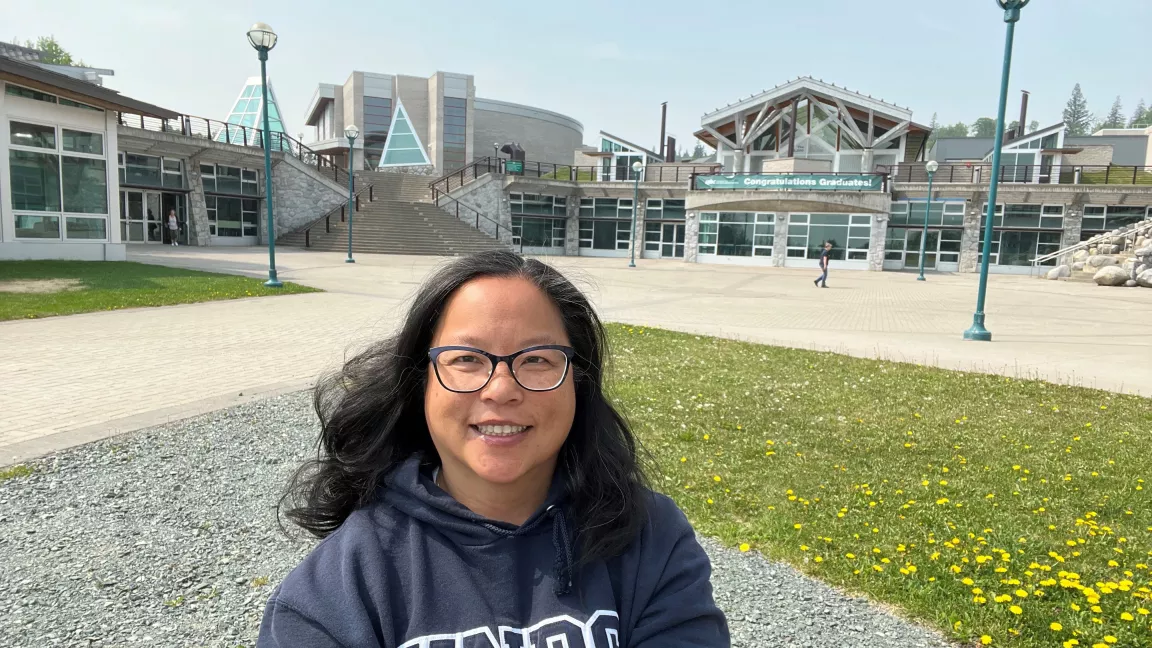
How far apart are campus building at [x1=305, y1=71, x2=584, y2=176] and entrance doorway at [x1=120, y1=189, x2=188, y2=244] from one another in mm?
16645

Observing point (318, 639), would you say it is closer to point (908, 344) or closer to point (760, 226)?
point (908, 344)

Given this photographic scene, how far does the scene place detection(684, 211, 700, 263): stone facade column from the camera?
130 ft

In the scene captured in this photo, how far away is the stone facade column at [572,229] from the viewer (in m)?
43.3

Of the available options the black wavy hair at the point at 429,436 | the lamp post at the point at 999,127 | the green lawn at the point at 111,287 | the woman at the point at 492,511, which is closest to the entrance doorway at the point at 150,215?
the green lawn at the point at 111,287

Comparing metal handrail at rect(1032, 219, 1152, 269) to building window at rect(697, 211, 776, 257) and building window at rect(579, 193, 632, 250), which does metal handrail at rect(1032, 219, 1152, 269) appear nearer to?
building window at rect(697, 211, 776, 257)

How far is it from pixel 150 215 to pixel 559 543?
117 feet

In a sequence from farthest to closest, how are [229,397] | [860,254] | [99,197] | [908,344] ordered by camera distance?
[860,254]
[99,197]
[908,344]
[229,397]

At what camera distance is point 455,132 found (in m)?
53.6

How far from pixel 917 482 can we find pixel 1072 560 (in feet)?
4.12

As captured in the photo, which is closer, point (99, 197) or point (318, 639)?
point (318, 639)

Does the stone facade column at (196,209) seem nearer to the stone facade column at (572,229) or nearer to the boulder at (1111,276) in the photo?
the stone facade column at (572,229)

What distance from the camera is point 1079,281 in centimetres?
3009

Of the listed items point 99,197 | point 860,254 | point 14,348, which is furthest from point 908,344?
point 860,254

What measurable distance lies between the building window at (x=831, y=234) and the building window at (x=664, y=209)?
7.00 meters
